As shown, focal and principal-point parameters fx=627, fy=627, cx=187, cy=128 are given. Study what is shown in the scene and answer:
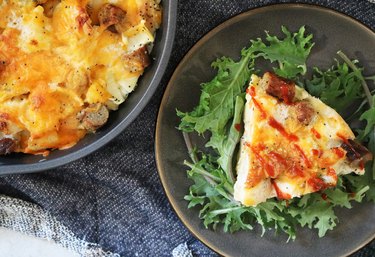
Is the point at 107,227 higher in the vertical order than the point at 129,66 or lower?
lower

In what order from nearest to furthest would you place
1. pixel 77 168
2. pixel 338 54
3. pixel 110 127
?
pixel 110 127 < pixel 338 54 < pixel 77 168

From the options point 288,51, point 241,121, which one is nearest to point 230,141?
point 241,121

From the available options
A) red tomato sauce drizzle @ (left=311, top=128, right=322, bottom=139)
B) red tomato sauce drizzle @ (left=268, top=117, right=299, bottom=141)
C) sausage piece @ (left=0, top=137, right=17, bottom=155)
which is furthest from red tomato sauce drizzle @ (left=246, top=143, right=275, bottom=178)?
sausage piece @ (left=0, top=137, right=17, bottom=155)

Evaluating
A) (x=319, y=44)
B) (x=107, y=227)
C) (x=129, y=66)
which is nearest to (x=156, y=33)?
(x=129, y=66)

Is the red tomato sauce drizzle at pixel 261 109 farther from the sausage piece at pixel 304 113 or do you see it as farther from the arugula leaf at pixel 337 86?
the arugula leaf at pixel 337 86

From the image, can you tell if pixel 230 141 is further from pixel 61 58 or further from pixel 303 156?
pixel 61 58

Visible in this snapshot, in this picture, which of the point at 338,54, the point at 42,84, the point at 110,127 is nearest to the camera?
the point at 42,84

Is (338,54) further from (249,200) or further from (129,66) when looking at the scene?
(129,66)
